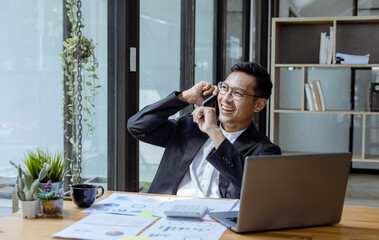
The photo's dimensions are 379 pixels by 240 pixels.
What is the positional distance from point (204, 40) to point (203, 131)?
219cm

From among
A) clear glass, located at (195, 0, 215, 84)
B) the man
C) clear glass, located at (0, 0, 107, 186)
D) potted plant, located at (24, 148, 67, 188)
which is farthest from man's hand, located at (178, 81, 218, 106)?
clear glass, located at (195, 0, 215, 84)

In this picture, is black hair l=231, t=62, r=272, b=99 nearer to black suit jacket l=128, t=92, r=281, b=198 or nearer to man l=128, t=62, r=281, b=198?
man l=128, t=62, r=281, b=198

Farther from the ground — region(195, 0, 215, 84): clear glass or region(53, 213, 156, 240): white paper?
region(195, 0, 215, 84): clear glass

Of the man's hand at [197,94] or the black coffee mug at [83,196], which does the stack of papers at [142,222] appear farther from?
the man's hand at [197,94]

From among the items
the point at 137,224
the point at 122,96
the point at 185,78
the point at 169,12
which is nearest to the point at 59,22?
the point at 122,96

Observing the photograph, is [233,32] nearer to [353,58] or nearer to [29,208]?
[353,58]

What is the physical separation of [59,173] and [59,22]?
0.76 meters

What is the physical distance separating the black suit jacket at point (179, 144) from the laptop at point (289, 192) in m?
0.36

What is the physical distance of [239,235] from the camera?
4.54ft

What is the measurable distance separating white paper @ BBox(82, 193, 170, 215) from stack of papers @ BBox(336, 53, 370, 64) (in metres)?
3.27

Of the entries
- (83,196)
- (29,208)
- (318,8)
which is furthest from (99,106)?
(318,8)

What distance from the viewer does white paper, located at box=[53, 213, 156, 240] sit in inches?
52.7

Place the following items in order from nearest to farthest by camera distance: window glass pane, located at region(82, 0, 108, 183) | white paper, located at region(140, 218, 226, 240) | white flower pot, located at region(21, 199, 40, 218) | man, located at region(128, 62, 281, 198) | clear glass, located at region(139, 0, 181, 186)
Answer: white paper, located at region(140, 218, 226, 240)
white flower pot, located at region(21, 199, 40, 218)
man, located at region(128, 62, 281, 198)
window glass pane, located at region(82, 0, 108, 183)
clear glass, located at region(139, 0, 181, 186)

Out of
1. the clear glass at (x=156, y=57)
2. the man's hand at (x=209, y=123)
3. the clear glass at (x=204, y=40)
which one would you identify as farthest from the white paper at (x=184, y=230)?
the clear glass at (x=204, y=40)
